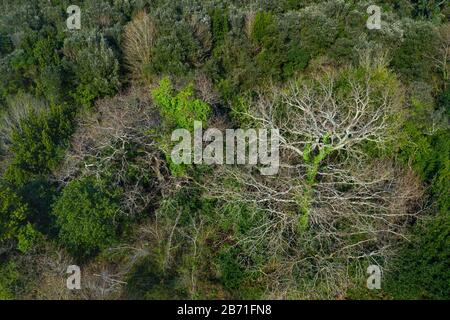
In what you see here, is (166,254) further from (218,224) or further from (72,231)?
(72,231)

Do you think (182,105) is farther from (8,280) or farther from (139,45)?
(139,45)

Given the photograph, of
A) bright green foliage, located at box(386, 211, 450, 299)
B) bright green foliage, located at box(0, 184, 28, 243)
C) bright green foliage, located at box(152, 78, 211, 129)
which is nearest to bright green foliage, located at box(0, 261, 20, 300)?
bright green foliage, located at box(0, 184, 28, 243)

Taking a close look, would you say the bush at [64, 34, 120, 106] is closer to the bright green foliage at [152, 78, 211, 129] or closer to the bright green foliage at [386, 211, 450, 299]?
the bright green foliage at [152, 78, 211, 129]

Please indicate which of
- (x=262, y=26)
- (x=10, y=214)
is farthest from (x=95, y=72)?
(x=10, y=214)

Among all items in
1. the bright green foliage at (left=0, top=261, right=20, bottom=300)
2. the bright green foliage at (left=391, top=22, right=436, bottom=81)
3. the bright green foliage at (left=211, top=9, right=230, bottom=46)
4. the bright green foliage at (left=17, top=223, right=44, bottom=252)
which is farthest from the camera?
the bright green foliage at (left=211, top=9, right=230, bottom=46)

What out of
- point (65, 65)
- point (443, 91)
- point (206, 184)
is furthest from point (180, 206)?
point (443, 91)

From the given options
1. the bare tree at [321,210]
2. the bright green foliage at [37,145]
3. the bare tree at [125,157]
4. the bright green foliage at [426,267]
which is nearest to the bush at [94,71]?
the bright green foliage at [37,145]
